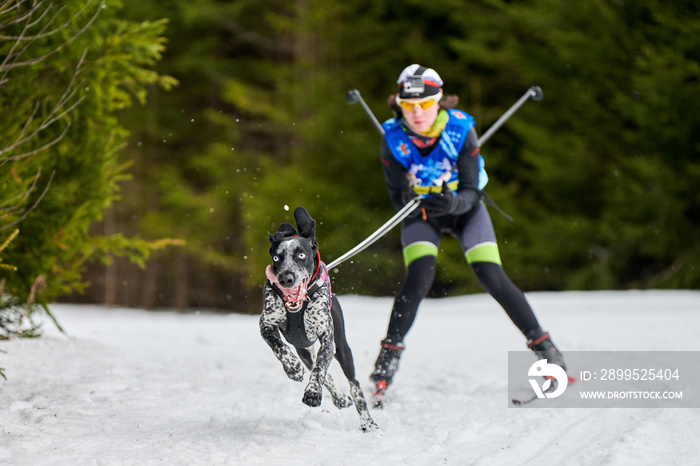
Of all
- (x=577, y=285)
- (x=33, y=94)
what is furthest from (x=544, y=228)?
(x=33, y=94)

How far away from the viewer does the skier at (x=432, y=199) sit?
4.77 meters

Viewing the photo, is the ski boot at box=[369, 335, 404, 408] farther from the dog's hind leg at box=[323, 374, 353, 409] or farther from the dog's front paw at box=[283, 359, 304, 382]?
the dog's front paw at box=[283, 359, 304, 382]

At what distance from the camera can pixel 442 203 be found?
476 centimetres

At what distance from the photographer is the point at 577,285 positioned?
13734mm

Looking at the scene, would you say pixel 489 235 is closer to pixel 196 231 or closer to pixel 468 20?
pixel 468 20

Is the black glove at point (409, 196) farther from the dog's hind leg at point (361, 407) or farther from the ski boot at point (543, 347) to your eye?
the dog's hind leg at point (361, 407)

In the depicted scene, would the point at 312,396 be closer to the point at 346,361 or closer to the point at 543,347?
the point at 346,361

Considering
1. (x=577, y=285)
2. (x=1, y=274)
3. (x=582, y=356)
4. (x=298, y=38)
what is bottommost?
(x=577, y=285)

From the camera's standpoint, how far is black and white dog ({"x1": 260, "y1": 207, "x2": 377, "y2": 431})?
344 centimetres

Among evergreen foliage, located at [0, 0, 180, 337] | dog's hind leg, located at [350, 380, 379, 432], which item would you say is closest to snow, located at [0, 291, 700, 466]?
dog's hind leg, located at [350, 380, 379, 432]

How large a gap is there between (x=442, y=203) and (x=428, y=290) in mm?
574

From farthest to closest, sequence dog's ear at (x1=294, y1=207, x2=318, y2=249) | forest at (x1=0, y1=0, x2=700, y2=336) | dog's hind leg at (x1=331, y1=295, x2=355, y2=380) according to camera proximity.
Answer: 1. forest at (x1=0, y1=0, x2=700, y2=336)
2. dog's hind leg at (x1=331, y1=295, x2=355, y2=380)
3. dog's ear at (x1=294, y1=207, x2=318, y2=249)

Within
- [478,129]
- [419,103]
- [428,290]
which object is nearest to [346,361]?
[428,290]

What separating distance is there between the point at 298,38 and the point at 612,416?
14.4m
